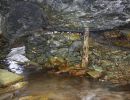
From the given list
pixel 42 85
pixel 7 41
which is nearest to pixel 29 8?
pixel 7 41

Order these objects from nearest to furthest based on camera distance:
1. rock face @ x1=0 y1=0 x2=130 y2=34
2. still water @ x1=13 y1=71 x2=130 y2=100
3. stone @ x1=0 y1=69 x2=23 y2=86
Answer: still water @ x1=13 y1=71 x2=130 y2=100
stone @ x1=0 y1=69 x2=23 y2=86
rock face @ x1=0 y1=0 x2=130 y2=34

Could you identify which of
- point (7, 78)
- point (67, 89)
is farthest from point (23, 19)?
point (67, 89)

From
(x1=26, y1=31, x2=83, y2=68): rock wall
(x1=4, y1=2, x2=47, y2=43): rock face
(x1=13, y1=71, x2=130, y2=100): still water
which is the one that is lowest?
(x1=13, y1=71, x2=130, y2=100): still water

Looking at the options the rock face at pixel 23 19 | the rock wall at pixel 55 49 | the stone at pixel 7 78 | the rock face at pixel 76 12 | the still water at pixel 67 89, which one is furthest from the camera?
the rock face at pixel 76 12

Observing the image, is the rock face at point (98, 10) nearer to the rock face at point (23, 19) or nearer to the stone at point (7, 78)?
the rock face at point (23, 19)

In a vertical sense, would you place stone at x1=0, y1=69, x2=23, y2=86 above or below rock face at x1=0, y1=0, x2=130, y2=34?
below

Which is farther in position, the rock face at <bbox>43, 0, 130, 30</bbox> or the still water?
the rock face at <bbox>43, 0, 130, 30</bbox>

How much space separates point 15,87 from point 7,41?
15.4ft

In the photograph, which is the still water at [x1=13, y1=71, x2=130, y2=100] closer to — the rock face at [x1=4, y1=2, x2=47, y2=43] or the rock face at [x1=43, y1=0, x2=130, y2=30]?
the rock face at [x1=4, y1=2, x2=47, y2=43]

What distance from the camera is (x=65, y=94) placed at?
1004 cm

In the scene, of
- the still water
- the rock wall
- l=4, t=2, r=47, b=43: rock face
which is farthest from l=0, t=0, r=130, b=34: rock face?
the still water

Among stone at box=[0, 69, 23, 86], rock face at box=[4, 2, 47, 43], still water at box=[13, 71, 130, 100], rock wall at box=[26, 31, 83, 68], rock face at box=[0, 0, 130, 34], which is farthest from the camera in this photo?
rock face at box=[0, 0, 130, 34]

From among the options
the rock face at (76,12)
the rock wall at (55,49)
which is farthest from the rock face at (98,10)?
the rock wall at (55,49)

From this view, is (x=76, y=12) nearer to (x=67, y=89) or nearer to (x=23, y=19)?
(x=23, y=19)
